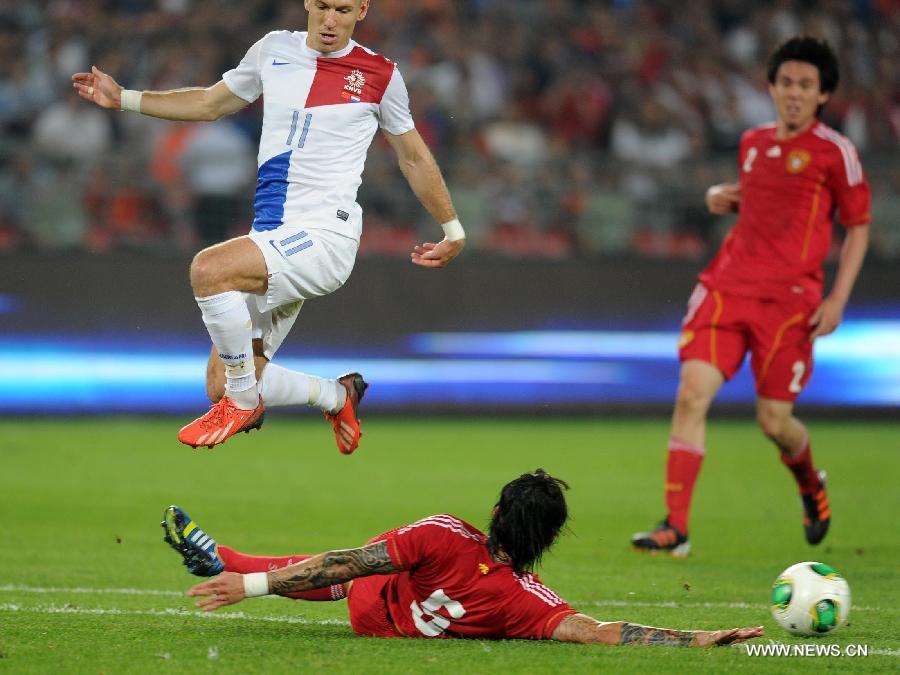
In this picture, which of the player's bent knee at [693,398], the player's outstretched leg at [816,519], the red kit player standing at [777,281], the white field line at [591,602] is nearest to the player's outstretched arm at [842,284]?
the red kit player standing at [777,281]

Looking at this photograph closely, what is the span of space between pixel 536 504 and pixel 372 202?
9166mm

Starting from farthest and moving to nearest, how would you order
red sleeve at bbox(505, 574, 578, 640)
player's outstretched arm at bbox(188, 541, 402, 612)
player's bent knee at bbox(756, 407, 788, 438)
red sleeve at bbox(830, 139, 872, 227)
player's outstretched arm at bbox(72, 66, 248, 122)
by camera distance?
1. player's bent knee at bbox(756, 407, 788, 438)
2. red sleeve at bbox(830, 139, 872, 227)
3. player's outstretched arm at bbox(72, 66, 248, 122)
4. red sleeve at bbox(505, 574, 578, 640)
5. player's outstretched arm at bbox(188, 541, 402, 612)

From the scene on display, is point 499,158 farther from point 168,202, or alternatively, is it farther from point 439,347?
point 168,202

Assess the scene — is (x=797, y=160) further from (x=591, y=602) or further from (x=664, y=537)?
(x=591, y=602)

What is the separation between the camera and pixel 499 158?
15344 mm

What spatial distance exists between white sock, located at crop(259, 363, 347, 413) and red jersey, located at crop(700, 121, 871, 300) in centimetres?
272

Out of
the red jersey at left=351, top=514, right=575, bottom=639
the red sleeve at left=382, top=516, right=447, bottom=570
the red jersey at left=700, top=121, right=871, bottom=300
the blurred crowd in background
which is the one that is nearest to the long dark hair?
the red jersey at left=351, top=514, right=575, bottom=639

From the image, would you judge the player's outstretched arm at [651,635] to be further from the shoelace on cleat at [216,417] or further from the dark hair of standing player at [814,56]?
the dark hair of standing player at [814,56]

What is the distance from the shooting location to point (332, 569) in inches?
224

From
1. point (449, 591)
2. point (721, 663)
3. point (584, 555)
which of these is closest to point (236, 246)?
point (449, 591)

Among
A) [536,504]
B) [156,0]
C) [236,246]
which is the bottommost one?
[536,504]

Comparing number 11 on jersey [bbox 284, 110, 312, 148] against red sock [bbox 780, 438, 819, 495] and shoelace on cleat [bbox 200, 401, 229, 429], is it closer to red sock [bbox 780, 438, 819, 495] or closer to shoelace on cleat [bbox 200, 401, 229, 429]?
shoelace on cleat [bbox 200, 401, 229, 429]

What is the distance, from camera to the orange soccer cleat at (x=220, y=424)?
249 inches

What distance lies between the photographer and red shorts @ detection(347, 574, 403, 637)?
236 inches
